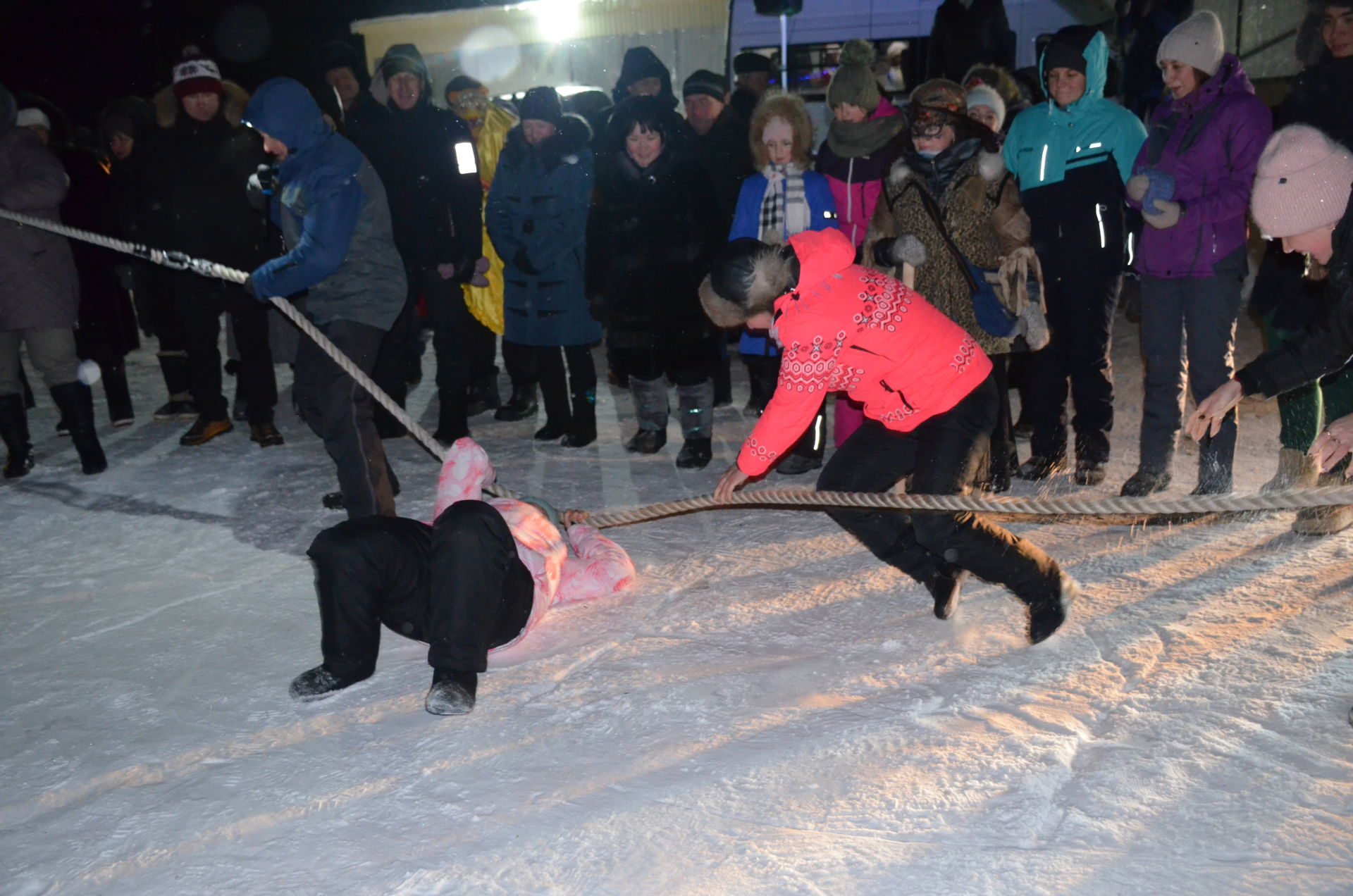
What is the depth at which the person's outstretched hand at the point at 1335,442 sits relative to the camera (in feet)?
9.66

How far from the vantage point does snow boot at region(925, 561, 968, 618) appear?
11.5ft

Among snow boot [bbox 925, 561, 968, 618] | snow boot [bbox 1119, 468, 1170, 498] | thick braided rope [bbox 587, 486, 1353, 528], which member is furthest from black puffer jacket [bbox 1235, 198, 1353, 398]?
snow boot [bbox 1119, 468, 1170, 498]

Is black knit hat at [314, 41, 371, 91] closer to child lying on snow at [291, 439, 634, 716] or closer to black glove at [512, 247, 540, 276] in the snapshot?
black glove at [512, 247, 540, 276]

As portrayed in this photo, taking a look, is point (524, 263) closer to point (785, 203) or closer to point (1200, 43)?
point (785, 203)

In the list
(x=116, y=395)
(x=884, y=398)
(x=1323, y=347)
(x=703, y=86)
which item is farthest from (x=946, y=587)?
(x=116, y=395)

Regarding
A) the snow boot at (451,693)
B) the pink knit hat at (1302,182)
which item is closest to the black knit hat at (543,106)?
the snow boot at (451,693)

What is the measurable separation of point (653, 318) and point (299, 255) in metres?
1.96

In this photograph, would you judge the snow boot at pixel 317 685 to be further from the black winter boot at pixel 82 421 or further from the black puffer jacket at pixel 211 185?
the black puffer jacket at pixel 211 185

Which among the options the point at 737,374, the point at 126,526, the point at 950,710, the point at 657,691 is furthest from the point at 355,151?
the point at 737,374

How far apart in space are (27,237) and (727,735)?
459cm

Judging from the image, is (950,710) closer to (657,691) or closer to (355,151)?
(657,691)

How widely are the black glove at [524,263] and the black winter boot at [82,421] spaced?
2399 millimetres

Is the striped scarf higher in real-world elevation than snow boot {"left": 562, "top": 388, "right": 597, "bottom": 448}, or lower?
higher

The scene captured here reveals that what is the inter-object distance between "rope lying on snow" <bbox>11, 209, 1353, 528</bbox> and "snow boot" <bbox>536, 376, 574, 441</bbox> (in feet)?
5.96
